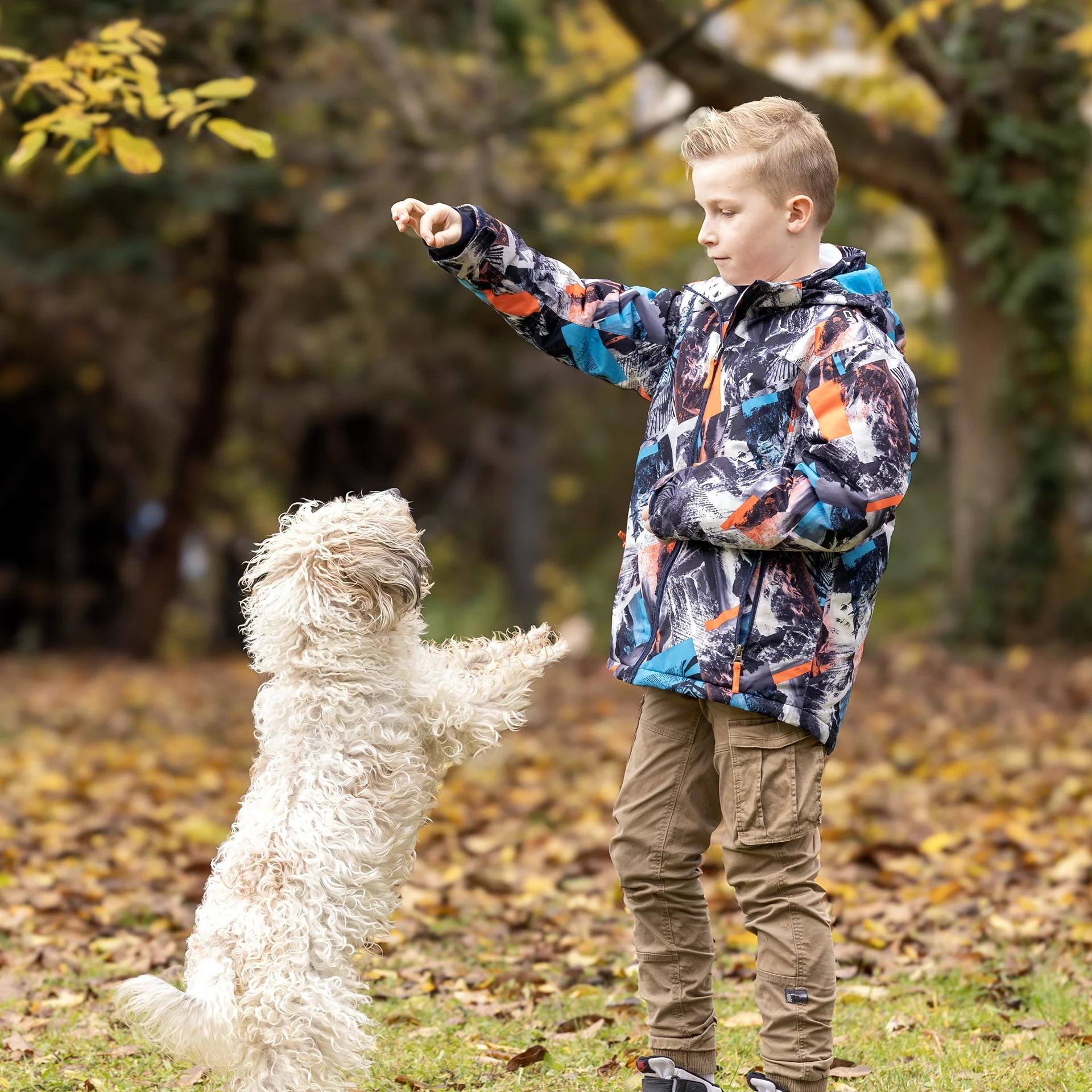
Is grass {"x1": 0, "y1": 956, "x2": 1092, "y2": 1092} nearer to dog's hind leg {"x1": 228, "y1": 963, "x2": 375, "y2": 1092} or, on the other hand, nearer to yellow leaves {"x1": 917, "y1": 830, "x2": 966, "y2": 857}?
dog's hind leg {"x1": 228, "y1": 963, "x2": 375, "y2": 1092}

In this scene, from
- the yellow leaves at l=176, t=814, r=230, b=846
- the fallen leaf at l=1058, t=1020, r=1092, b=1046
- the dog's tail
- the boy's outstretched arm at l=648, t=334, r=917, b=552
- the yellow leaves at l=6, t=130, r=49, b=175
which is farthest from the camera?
the yellow leaves at l=176, t=814, r=230, b=846

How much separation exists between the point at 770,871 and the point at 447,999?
5.34 feet

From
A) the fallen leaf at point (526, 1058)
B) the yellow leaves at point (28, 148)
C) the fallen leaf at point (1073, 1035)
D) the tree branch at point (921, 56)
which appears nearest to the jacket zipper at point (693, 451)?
the fallen leaf at point (526, 1058)

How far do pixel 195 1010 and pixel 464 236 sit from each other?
176 centimetres

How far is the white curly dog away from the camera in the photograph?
2744 mm

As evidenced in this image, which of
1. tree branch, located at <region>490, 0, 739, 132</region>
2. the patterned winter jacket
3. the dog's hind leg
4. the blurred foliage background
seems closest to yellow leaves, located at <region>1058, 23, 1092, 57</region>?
the blurred foliage background

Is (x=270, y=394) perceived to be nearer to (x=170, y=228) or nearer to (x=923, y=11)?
(x=170, y=228)

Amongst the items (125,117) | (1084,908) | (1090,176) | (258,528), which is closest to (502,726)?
(1084,908)

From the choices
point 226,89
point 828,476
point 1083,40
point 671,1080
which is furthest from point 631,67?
point 671,1080

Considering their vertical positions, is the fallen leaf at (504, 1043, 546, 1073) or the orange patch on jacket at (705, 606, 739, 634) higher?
the orange patch on jacket at (705, 606, 739, 634)

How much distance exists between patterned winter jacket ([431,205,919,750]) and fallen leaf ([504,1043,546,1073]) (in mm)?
1154

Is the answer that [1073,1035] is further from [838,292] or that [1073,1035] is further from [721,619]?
[838,292]

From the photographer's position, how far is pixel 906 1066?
3527 millimetres

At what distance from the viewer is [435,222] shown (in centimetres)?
318
